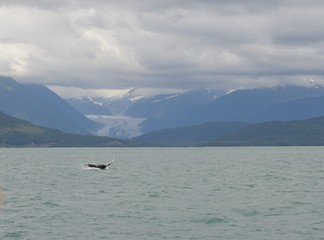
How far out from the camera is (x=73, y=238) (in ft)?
219

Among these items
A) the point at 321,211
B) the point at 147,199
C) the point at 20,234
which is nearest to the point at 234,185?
the point at 147,199

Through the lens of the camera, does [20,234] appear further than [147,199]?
No

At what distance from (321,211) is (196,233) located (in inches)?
954

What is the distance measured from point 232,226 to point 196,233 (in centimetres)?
606

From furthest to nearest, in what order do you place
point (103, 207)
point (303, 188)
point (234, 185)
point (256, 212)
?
point (234, 185) → point (303, 188) → point (103, 207) → point (256, 212)

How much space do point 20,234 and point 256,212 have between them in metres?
32.2

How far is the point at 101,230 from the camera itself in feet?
234

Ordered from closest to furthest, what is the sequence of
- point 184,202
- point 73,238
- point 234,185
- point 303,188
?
point 73,238 < point 184,202 < point 303,188 < point 234,185

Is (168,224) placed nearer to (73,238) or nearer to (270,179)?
(73,238)

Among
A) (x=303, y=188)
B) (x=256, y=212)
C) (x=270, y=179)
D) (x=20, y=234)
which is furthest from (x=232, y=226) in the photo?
(x=270, y=179)

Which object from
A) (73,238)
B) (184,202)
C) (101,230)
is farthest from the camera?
(184,202)

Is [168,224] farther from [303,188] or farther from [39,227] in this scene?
[303,188]

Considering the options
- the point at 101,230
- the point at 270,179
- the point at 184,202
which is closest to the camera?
the point at 101,230

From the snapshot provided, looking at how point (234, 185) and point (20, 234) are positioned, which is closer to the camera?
point (20, 234)
